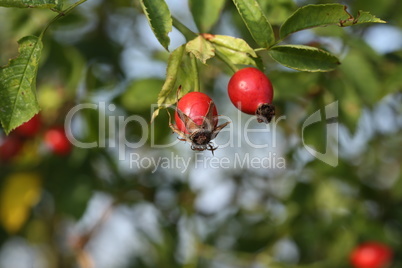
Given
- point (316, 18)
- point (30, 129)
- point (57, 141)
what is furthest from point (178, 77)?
point (30, 129)

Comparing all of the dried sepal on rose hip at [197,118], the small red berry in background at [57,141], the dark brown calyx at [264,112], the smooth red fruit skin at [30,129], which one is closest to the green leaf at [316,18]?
the dark brown calyx at [264,112]

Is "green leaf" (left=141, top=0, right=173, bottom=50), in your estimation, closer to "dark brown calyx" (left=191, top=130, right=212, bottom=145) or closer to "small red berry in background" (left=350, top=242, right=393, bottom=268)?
"dark brown calyx" (left=191, top=130, right=212, bottom=145)

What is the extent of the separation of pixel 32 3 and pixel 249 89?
53 cm

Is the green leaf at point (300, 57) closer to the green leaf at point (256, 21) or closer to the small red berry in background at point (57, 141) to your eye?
the green leaf at point (256, 21)

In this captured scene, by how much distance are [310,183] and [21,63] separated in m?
2.11

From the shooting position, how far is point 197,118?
1.27 meters

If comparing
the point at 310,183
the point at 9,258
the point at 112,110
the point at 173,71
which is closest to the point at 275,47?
the point at 173,71

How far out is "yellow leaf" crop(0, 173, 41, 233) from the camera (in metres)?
2.99

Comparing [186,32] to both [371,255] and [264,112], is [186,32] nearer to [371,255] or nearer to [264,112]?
[264,112]

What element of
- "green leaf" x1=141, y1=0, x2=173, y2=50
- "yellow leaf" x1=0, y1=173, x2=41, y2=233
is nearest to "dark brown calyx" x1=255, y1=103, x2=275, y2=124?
"green leaf" x1=141, y1=0, x2=173, y2=50

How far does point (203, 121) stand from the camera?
1.28 m

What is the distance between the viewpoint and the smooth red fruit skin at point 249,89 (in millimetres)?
1322

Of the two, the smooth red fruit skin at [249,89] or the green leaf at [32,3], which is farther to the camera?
the smooth red fruit skin at [249,89]

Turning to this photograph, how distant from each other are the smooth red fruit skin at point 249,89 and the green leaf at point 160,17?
0.64 feet
